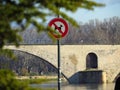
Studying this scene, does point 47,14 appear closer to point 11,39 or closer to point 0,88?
point 11,39

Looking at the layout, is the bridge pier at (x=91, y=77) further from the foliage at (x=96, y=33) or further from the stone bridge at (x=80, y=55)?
the foliage at (x=96, y=33)

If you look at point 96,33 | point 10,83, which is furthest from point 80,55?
point 10,83

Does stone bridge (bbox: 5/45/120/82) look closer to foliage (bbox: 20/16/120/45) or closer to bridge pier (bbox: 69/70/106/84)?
bridge pier (bbox: 69/70/106/84)

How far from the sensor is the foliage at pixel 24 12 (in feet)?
6.81

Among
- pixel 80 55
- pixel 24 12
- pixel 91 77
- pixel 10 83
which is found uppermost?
pixel 24 12

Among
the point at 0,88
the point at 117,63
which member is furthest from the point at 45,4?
the point at 117,63

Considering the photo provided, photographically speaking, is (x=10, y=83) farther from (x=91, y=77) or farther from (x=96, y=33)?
(x=96, y=33)

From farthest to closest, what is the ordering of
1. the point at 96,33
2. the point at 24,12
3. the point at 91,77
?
the point at 96,33 < the point at 91,77 < the point at 24,12

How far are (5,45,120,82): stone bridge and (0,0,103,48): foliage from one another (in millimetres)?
50217

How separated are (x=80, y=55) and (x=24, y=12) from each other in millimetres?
51692

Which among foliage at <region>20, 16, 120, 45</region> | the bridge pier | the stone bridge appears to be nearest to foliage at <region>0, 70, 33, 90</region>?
the bridge pier

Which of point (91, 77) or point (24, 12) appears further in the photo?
point (91, 77)

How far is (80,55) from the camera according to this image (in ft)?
176

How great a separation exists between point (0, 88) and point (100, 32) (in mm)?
92459
